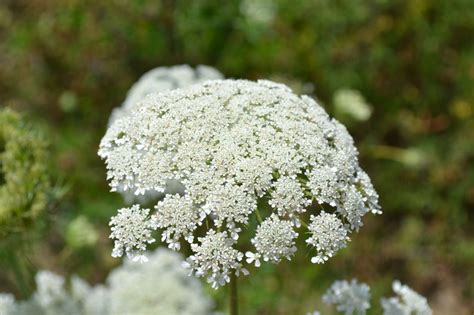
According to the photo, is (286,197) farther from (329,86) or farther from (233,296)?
(329,86)

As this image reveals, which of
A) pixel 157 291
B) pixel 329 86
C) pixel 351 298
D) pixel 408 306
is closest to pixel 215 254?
pixel 351 298

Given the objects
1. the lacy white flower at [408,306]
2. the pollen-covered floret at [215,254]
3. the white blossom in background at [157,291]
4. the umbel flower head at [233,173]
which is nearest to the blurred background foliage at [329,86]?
the white blossom in background at [157,291]

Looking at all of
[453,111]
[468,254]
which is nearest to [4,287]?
[468,254]

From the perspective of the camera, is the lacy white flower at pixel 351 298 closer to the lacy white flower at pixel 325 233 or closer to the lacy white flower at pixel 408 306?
the lacy white flower at pixel 408 306

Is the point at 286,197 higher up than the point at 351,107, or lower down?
lower down

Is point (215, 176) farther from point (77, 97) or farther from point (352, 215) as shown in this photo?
point (77, 97)

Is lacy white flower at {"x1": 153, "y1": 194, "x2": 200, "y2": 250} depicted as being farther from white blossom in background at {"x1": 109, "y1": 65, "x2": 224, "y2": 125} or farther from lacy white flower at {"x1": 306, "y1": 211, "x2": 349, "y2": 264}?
white blossom in background at {"x1": 109, "y1": 65, "x2": 224, "y2": 125}
